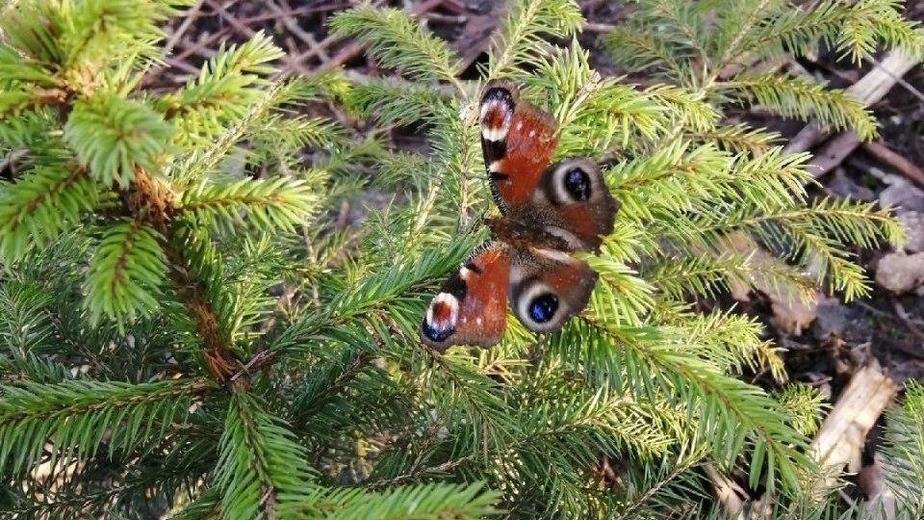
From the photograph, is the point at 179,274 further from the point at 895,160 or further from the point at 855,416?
the point at 895,160

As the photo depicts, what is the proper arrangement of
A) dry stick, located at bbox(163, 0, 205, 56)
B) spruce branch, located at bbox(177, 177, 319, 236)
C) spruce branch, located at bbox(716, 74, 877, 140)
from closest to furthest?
spruce branch, located at bbox(177, 177, 319, 236) → spruce branch, located at bbox(716, 74, 877, 140) → dry stick, located at bbox(163, 0, 205, 56)

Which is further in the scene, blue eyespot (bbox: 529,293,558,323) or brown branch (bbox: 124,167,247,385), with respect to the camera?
blue eyespot (bbox: 529,293,558,323)

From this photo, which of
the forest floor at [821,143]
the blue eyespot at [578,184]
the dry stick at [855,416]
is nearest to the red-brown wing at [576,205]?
the blue eyespot at [578,184]

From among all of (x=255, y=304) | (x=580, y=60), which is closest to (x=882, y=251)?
(x=580, y=60)

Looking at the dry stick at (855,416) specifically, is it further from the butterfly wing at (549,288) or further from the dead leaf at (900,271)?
the butterfly wing at (549,288)

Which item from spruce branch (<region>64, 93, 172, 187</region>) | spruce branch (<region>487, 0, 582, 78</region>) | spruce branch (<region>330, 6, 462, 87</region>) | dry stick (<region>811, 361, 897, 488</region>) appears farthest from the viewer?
dry stick (<region>811, 361, 897, 488</region>)

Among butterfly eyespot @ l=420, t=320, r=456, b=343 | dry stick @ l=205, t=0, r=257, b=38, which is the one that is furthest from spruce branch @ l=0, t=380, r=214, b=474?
dry stick @ l=205, t=0, r=257, b=38

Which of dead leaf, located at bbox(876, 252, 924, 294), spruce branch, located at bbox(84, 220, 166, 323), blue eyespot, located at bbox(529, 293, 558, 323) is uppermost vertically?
spruce branch, located at bbox(84, 220, 166, 323)

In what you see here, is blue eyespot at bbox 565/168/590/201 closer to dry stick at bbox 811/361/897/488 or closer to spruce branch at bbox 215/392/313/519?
spruce branch at bbox 215/392/313/519
